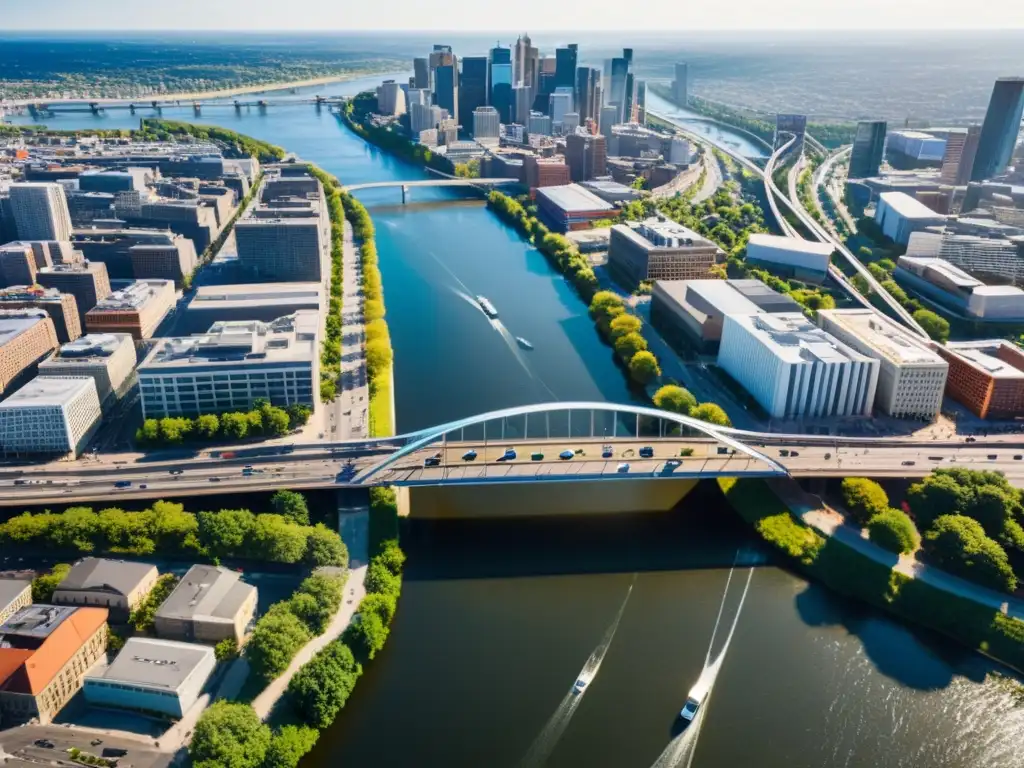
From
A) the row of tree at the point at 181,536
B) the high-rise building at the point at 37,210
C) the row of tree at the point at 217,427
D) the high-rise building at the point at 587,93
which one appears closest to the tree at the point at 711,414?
the row of tree at the point at 181,536

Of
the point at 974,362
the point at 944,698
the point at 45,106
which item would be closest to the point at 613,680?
the point at 944,698

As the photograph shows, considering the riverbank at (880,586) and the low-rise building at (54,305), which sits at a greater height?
the low-rise building at (54,305)

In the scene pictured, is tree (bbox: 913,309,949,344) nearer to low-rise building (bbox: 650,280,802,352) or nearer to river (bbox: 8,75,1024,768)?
low-rise building (bbox: 650,280,802,352)

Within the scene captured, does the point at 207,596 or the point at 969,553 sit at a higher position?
the point at 969,553

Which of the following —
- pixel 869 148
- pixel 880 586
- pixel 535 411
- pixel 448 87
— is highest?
pixel 448 87

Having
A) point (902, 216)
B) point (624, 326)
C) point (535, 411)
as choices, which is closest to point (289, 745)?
point (535, 411)

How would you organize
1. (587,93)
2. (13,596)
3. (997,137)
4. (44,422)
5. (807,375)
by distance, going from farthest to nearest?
(587,93) → (997,137) → (807,375) → (44,422) → (13,596)

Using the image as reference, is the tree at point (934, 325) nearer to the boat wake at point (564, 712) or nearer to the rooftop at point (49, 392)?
the boat wake at point (564, 712)

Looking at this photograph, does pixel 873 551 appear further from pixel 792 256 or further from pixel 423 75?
pixel 423 75
